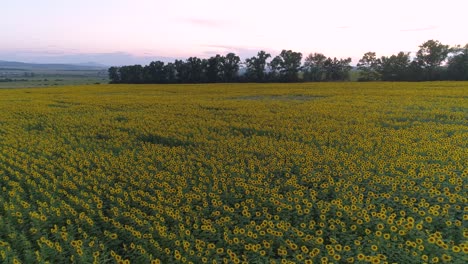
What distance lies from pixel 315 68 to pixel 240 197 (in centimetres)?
6015

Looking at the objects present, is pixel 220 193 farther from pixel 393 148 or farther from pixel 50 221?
pixel 393 148

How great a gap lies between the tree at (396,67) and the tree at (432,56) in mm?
2180

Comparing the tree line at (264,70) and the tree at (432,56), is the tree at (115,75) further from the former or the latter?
the tree at (432,56)

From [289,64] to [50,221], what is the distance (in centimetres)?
6104

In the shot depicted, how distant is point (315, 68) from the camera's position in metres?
63.3

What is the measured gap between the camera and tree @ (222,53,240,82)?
2517 inches

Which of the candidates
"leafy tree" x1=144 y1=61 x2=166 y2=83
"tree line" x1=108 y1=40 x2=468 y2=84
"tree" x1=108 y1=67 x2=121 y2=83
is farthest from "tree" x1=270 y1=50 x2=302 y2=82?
"tree" x1=108 y1=67 x2=121 y2=83

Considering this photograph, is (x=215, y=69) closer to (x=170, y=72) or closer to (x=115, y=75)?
(x=170, y=72)

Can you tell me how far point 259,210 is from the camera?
247 inches

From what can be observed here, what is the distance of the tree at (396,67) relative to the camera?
55.8m

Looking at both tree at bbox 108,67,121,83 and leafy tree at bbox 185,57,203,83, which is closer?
leafy tree at bbox 185,57,203,83

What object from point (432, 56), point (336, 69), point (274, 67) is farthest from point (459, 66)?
point (274, 67)

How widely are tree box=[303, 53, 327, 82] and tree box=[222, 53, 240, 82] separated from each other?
13046mm

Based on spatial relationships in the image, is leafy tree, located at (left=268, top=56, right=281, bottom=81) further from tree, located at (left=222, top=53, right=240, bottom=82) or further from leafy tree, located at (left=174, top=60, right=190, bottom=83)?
leafy tree, located at (left=174, top=60, right=190, bottom=83)
